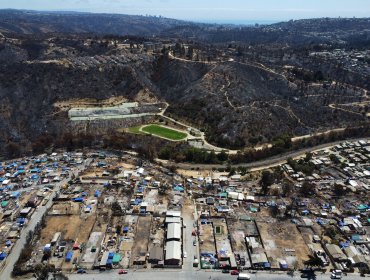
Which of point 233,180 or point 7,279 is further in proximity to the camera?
point 233,180

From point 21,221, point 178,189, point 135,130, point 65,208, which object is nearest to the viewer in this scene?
point 21,221

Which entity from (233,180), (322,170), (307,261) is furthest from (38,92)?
(307,261)

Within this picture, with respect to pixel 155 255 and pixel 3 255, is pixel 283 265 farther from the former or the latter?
pixel 3 255

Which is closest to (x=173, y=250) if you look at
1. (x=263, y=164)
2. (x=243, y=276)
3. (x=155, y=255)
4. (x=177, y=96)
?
(x=155, y=255)

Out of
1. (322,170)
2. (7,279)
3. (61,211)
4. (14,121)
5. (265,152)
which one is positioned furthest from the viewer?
(14,121)

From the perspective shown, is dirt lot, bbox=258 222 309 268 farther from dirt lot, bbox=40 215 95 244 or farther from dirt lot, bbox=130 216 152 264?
dirt lot, bbox=40 215 95 244

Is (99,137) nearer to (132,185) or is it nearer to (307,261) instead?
(132,185)
